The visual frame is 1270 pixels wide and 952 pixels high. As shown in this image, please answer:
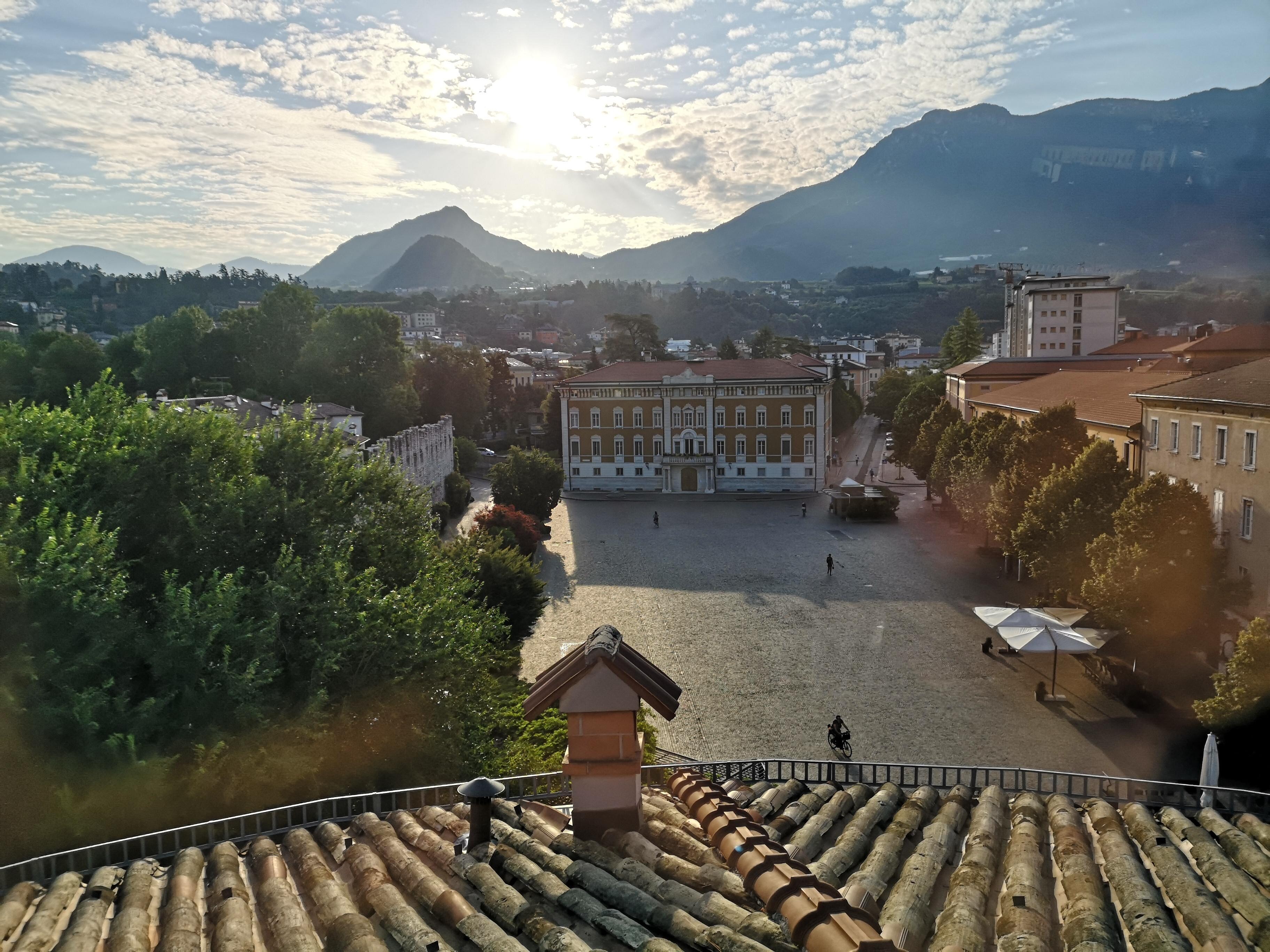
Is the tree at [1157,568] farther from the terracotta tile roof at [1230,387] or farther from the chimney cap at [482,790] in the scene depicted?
the chimney cap at [482,790]

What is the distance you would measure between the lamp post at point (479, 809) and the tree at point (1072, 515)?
22.0 metres

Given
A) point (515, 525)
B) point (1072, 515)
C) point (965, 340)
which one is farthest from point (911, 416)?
point (1072, 515)

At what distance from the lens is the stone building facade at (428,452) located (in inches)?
1698

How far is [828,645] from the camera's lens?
2562 centimetres

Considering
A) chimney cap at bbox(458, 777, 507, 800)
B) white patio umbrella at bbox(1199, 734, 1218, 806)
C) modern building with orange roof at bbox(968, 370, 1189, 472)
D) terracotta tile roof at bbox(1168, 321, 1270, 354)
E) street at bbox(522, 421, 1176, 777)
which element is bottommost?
street at bbox(522, 421, 1176, 777)

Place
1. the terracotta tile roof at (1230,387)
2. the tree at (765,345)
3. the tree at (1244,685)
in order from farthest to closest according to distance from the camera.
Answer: the tree at (765,345) → the terracotta tile roof at (1230,387) → the tree at (1244,685)

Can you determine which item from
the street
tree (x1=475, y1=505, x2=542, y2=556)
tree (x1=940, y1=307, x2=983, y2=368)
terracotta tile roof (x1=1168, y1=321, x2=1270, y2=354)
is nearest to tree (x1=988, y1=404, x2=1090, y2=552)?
the street

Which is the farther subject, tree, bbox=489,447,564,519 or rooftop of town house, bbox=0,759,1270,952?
tree, bbox=489,447,564,519

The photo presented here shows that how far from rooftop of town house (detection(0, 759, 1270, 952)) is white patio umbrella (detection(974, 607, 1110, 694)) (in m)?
12.1

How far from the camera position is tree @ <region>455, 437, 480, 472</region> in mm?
66375

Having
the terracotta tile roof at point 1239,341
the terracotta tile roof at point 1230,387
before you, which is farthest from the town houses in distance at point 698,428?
the terracotta tile roof at point 1230,387

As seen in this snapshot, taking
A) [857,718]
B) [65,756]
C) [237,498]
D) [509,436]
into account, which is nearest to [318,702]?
[65,756]

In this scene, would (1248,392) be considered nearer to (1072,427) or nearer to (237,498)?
(1072,427)

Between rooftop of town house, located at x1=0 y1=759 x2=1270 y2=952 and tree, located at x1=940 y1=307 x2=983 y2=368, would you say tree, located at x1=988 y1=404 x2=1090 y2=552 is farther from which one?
tree, located at x1=940 y1=307 x2=983 y2=368
